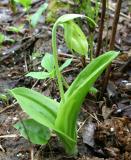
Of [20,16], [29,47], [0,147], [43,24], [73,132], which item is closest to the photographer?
[73,132]

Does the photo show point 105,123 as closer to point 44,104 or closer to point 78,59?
point 44,104

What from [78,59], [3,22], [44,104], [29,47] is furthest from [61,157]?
[3,22]

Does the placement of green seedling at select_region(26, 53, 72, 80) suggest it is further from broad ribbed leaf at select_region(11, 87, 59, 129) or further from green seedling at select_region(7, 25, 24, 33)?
green seedling at select_region(7, 25, 24, 33)

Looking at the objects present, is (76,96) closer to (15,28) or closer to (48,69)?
(48,69)

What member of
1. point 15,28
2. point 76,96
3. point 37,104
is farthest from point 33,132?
point 15,28

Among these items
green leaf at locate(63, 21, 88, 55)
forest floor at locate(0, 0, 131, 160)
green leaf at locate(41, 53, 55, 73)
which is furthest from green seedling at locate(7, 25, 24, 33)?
green leaf at locate(63, 21, 88, 55)


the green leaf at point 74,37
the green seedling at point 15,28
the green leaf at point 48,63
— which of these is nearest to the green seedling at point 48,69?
the green leaf at point 48,63
